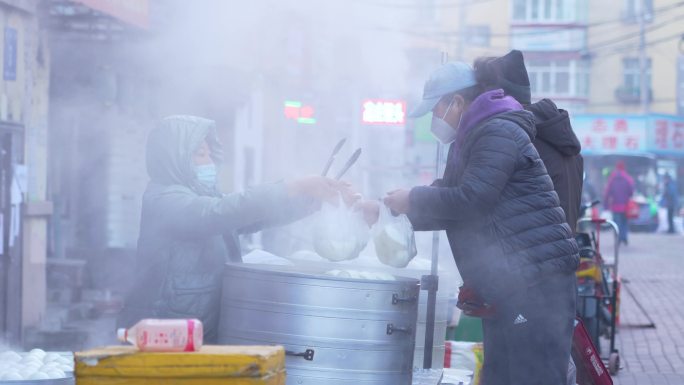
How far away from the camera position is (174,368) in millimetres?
3000

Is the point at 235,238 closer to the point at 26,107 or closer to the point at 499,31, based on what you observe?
the point at 26,107

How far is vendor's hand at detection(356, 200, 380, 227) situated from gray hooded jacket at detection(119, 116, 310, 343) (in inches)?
7.8

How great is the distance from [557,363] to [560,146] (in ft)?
3.35

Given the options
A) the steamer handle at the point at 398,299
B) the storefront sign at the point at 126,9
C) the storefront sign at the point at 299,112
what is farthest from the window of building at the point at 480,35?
the steamer handle at the point at 398,299

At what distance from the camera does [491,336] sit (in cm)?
403

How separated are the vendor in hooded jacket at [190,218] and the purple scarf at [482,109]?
0.47 meters

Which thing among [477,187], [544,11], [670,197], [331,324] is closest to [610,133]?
[544,11]

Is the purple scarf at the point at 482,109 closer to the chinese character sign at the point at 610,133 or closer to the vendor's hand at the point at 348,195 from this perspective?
the vendor's hand at the point at 348,195

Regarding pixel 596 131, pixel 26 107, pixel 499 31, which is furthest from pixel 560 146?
pixel 499 31

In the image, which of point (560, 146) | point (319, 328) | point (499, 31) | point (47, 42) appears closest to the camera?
point (319, 328)

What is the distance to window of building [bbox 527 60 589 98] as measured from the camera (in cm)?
4766

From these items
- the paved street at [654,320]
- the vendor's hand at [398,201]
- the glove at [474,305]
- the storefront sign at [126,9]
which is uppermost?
the storefront sign at [126,9]

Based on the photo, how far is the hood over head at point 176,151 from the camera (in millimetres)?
4066

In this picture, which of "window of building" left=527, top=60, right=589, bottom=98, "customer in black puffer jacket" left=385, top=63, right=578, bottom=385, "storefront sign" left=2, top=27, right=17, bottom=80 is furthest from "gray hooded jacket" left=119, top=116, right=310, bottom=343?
"window of building" left=527, top=60, right=589, bottom=98
